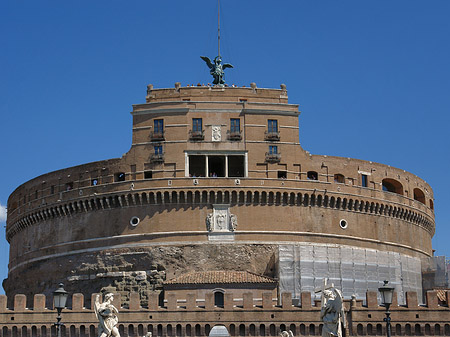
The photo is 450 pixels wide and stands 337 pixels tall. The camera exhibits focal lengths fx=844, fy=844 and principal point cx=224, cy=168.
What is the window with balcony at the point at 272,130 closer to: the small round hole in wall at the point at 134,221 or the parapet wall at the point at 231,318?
the small round hole in wall at the point at 134,221

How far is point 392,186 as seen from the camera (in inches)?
2608

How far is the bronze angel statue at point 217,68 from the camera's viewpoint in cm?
6575

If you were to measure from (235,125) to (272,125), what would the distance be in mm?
2654

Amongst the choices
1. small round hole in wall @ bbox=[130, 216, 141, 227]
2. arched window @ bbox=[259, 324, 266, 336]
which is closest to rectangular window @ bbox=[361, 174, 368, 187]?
arched window @ bbox=[259, 324, 266, 336]

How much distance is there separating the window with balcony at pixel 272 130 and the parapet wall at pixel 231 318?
12.8m

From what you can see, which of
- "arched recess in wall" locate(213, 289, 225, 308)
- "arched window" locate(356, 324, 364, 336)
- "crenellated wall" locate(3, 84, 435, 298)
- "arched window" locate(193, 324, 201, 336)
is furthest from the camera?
"crenellated wall" locate(3, 84, 435, 298)

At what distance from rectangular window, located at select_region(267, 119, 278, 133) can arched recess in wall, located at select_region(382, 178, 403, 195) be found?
10.2 metres

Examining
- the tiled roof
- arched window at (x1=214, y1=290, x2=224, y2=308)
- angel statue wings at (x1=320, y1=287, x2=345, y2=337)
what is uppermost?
the tiled roof

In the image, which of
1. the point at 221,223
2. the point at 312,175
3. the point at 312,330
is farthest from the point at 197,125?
the point at 312,330

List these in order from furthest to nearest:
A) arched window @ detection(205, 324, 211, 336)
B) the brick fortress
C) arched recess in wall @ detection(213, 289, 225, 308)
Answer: the brick fortress, arched recess in wall @ detection(213, 289, 225, 308), arched window @ detection(205, 324, 211, 336)

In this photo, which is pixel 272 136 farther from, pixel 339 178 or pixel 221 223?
pixel 221 223

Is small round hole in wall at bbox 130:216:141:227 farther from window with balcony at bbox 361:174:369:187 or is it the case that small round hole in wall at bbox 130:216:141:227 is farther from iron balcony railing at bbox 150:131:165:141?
window with balcony at bbox 361:174:369:187

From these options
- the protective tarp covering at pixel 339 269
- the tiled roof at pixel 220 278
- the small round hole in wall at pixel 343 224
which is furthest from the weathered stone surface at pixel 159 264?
the small round hole in wall at pixel 343 224

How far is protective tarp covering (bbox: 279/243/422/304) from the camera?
188 feet
